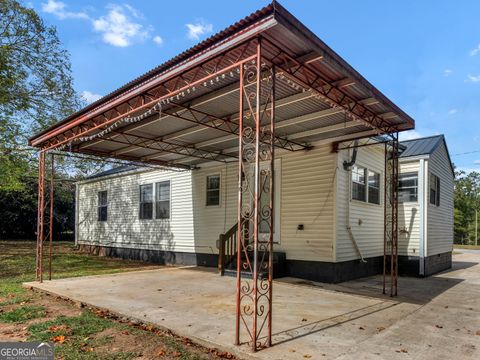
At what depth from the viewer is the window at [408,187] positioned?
11.3 metres

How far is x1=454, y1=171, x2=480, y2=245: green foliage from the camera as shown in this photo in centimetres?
4300

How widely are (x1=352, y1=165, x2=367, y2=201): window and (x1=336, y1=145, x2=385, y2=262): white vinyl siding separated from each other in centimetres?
15

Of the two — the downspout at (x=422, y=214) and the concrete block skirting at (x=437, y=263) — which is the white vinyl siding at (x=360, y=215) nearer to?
the downspout at (x=422, y=214)

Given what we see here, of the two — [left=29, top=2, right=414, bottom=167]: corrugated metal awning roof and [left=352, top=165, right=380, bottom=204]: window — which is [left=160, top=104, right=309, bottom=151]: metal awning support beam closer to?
[left=29, top=2, right=414, bottom=167]: corrugated metal awning roof

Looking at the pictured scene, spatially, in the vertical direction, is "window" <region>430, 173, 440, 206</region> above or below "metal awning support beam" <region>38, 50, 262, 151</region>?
below

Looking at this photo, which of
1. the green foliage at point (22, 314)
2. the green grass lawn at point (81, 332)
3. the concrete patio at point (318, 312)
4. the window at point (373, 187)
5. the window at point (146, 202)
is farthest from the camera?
the window at point (146, 202)

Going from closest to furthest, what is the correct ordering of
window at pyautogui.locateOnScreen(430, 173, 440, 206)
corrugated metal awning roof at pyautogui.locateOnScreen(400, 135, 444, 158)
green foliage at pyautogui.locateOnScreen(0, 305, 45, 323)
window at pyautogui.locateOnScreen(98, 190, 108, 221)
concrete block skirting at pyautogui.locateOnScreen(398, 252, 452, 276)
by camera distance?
green foliage at pyautogui.locateOnScreen(0, 305, 45, 323) → concrete block skirting at pyautogui.locateOnScreen(398, 252, 452, 276) → corrugated metal awning roof at pyautogui.locateOnScreen(400, 135, 444, 158) → window at pyautogui.locateOnScreen(430, 173, 440, 206) → window at pyautogui.locateOnScreen(98, 190, 108, 221)

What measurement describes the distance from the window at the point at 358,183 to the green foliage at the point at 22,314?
25.5 feet

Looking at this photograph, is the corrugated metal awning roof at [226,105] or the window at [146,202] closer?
the corrugated metal awning roof at [226,105]

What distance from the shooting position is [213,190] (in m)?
12.1

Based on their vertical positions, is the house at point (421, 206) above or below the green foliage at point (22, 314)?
above

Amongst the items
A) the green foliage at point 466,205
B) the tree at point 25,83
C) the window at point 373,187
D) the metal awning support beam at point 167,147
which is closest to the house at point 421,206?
the window at point 373,187

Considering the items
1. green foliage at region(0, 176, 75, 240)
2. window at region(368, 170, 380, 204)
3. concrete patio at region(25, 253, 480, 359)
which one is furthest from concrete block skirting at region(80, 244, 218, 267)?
green foliage at region(0, 176, 75, 240)

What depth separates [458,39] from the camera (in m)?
11.9
